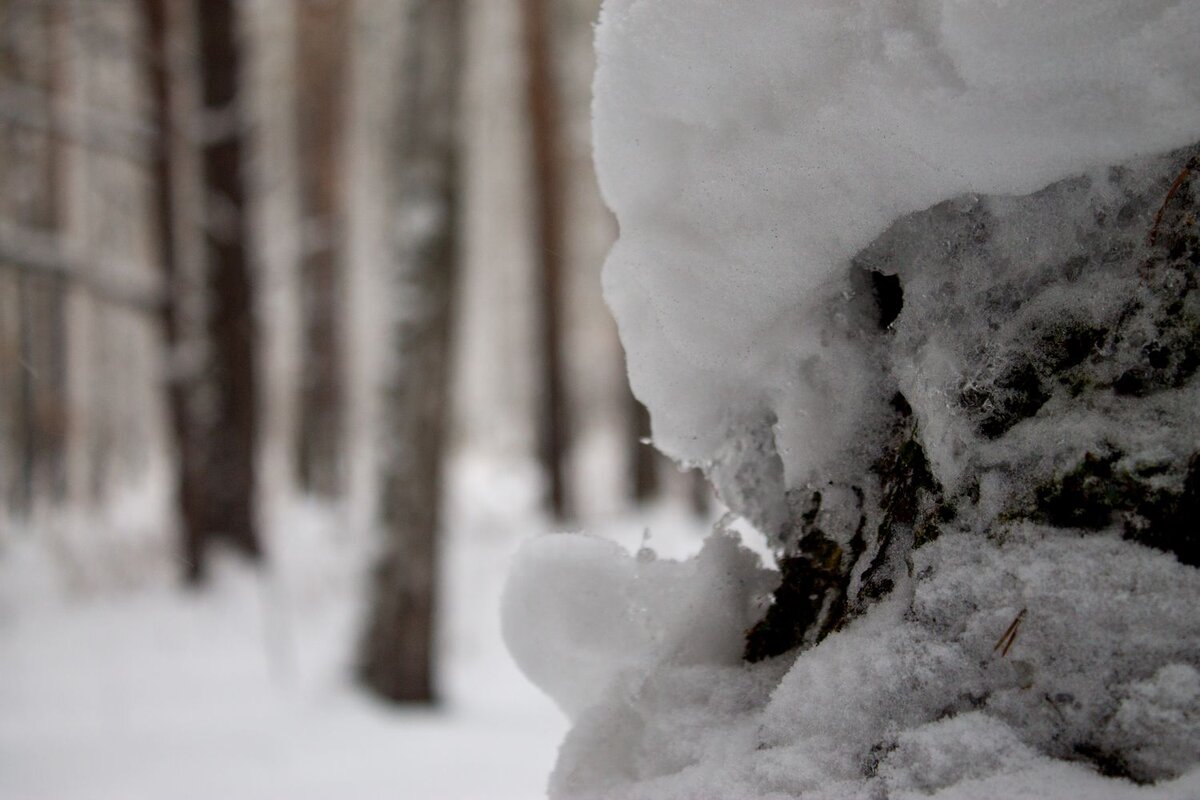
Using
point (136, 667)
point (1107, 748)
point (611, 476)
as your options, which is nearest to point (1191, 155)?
point (1107, 748)

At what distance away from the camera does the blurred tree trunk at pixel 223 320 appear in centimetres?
697

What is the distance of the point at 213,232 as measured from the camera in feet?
22.8

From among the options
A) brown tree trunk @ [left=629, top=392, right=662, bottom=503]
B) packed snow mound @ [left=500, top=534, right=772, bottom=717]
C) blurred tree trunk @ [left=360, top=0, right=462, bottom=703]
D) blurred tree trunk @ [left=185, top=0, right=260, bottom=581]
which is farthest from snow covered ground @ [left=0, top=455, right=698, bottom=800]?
brown tree trunk @ [left=629, top=392, right=662, bottom=503]

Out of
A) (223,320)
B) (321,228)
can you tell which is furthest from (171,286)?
(321,228)

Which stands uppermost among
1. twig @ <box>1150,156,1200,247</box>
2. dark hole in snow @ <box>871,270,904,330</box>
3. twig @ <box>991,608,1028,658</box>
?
twig @ <box>1150,156,1200,247</box>

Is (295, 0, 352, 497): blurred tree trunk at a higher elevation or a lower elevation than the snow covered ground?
higher

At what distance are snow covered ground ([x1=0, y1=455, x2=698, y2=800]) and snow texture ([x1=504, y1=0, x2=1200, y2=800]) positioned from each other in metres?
2.54

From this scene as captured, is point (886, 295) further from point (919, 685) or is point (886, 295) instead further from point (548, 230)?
point (548, 230)

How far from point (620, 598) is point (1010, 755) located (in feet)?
1.48

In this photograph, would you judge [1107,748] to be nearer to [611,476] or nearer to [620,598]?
[620,598]

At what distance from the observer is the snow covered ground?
Answer: 11.9 ft

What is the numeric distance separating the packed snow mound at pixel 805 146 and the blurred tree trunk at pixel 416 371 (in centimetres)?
386

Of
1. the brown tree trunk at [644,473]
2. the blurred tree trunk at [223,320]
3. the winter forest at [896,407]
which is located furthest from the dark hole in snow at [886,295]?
the brown tree trunk at [644,473]

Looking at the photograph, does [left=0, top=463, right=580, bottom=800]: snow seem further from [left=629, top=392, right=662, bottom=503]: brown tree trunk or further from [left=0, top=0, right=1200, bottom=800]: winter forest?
[left=629, top=392, right=662, bottom=503]: brown tree trunk
